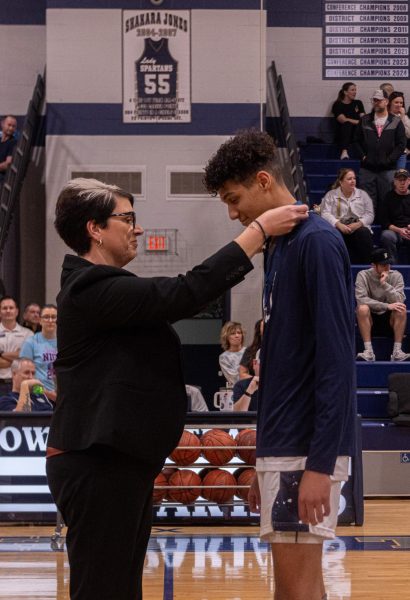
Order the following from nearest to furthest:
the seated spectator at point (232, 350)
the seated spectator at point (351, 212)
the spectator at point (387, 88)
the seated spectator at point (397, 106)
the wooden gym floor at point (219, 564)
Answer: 1. the wooden gym floor at point (219, 564)
2. the seated spectator at point (232, 350)
3. the seated spectator at point (351, 212)
4. the seated spectator at point (397, 106)
5. the spectator at point (387, 88)

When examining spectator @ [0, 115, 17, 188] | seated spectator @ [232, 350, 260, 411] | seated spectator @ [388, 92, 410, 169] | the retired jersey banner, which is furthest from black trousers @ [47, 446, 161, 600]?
seated spectator @ [388, 92, 410, 169]

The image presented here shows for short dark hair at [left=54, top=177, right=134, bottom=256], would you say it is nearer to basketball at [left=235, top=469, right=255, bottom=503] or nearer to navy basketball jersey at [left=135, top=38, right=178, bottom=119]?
basketball at [left=235, top=469, right=255, bottom=503]

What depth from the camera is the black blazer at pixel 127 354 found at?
2.70 metres

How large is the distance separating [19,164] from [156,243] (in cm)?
210

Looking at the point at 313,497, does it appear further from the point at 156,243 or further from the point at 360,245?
the point at 156,243

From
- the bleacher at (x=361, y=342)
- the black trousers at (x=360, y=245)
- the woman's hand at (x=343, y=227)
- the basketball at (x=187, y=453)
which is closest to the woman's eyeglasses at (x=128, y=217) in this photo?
the basketball at (x=187, y=453)

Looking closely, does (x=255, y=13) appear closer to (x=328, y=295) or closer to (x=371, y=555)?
(x=371, y=555)

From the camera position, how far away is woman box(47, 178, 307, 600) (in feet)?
8.87

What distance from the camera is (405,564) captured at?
20.4 ft

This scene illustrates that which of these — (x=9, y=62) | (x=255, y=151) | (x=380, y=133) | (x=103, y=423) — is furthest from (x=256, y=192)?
(x=9, y=62)

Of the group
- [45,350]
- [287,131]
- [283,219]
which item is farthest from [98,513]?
[287,131]

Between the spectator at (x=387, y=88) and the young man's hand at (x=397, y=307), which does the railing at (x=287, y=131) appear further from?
the young man's hand at (x=397, y=307)

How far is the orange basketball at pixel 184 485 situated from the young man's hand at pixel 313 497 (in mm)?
4710

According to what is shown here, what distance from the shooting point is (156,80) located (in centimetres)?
1366
